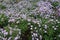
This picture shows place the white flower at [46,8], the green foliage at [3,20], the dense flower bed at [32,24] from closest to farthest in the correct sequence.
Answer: the dense flower bed at [32,24] → the green foliage at [3,20] → the white flower at [46,8]

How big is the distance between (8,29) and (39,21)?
35.4 inches

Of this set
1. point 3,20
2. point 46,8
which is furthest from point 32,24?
point 46,8

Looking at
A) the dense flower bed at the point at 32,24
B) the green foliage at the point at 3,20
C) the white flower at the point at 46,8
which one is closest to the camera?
the dense flower bed at the point at 32,24

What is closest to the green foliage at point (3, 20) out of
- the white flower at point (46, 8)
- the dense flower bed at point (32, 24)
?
the dense flower bed at point (32, 24)

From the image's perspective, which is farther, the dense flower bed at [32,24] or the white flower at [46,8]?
the white flower at [46,8]

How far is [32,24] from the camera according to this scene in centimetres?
545

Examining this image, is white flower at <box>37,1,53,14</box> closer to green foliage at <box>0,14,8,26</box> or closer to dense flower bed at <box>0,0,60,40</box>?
dense flower bed at <box>0,0,60,40</box>

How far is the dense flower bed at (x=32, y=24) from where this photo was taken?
5168mm

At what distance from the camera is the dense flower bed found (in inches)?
203

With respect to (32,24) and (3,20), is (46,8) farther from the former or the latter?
(3,20)

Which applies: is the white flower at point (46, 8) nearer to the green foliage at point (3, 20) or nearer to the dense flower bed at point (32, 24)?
the dense flower bed at point (32, 24)

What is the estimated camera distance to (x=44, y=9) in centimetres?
627

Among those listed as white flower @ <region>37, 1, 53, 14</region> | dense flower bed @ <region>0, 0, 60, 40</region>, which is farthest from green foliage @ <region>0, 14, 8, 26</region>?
white flower @ <region>37, 1, 53, 14</region>

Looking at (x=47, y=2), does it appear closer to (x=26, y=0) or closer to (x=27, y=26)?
(x=26, y=0)
